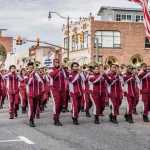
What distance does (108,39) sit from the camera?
79.9 metres

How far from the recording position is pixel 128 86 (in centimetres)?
1984

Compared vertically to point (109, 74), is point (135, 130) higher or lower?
lower

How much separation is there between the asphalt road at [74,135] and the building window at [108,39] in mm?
58804

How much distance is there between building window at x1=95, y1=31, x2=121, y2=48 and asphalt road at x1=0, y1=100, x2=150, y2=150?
58804mm

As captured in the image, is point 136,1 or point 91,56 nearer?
point 136,1

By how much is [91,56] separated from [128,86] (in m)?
56.6

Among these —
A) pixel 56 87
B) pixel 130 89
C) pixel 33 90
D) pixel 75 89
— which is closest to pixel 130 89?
pixel 130 89

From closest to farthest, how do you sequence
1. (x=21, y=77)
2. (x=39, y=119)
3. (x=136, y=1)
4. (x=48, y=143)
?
(x=48, y=143) → (x=136, y=1) → (x=39, y=119) → (x=21, y=77)

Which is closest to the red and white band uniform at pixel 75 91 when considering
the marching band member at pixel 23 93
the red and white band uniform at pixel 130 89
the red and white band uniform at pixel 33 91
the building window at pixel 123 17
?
the red and white band uniform at pixel 33 91

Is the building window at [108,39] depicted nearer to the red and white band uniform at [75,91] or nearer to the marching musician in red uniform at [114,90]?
the marching musician in red uniform at [114,90]

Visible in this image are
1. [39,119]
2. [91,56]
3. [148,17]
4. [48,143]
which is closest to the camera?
[48,143]

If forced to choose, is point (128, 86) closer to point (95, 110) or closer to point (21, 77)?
point (95, 110)

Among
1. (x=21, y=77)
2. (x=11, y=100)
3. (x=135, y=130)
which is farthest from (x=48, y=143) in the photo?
(x=21, y=77)

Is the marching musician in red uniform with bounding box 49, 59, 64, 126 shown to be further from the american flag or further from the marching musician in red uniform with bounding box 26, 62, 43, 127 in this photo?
the american flag
